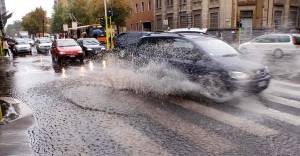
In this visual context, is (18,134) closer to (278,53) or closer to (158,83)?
(158,83)

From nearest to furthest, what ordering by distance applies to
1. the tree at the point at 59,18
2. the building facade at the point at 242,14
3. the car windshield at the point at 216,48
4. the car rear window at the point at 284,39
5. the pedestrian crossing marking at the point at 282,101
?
1. the pedestrian crossing marking at the point at 282,101
2. the car windshield at the point at 216,48
3. the car rear window at the point at 284,39
4. the building facade at the point at 242,14
5. the tree at the point at 59,18

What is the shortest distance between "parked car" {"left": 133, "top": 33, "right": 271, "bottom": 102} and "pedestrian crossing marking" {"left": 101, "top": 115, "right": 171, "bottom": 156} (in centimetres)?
288

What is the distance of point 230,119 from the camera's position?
641cm

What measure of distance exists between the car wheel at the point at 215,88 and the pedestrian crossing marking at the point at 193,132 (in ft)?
5.43

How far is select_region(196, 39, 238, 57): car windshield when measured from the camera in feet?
28.5

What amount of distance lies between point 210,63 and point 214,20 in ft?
101

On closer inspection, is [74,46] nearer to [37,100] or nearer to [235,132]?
[37,100]

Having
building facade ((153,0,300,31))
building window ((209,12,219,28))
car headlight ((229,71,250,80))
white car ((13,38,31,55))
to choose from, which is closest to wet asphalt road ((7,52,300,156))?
car headlight ((229,71,250,80))

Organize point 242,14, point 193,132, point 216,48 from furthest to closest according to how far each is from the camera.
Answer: point 242,14, point 216,48, point 193,132

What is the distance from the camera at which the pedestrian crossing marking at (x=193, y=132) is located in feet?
16.3

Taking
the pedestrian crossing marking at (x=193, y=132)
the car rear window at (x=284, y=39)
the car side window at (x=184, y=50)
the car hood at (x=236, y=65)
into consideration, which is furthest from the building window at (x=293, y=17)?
the pedestrian crossing marking at (x=193, y=132)

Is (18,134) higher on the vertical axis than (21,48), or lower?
lower

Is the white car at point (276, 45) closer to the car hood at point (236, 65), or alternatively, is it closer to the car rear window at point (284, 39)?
the car rear window at point (284, 39)

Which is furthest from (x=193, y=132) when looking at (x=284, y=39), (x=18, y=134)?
(x=284, y=39)
